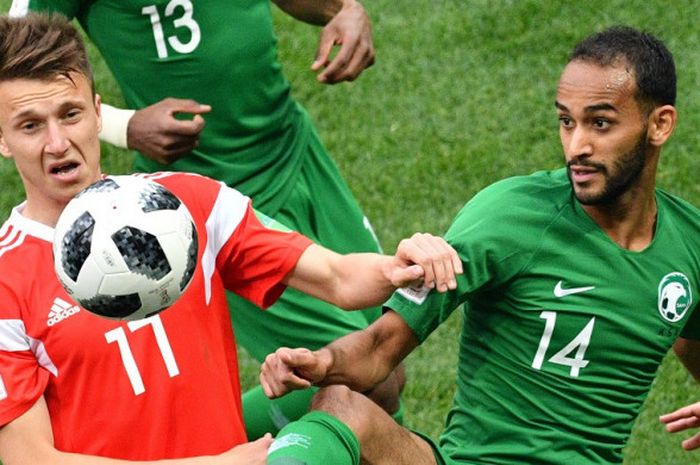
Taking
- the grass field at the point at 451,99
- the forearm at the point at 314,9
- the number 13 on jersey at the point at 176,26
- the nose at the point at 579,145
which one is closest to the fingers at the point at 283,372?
the nose at the point at 579,145

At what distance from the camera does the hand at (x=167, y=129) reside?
6.22 m

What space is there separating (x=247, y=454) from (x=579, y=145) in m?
1.44

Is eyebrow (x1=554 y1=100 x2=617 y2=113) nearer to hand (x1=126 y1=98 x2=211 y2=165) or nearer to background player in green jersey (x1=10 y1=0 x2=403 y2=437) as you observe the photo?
background player in green jersey (x1=10 y1=0 x2=403 y2=437)

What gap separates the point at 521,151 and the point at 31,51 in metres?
5.12

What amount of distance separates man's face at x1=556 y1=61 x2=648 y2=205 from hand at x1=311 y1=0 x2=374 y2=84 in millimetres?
963

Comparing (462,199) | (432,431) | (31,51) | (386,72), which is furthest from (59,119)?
(386,72)

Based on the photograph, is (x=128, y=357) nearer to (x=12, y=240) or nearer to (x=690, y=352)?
(x=12, y=240)

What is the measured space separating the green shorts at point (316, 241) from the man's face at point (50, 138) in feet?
5.56

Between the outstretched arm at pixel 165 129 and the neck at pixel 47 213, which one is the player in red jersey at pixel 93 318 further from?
the outstretched arm at pixel 165 129

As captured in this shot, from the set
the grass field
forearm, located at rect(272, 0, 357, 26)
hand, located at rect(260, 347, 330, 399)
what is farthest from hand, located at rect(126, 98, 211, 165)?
the grass field

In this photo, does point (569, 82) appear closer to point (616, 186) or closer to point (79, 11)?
point (616, 186)

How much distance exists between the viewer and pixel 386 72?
10.4 m

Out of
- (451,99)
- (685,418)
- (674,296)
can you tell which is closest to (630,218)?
(674,296)

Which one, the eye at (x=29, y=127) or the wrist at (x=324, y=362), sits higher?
the eye at (x=29, y=127)
